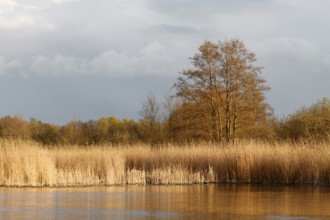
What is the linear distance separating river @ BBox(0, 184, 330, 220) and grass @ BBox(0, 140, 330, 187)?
128 centimetres

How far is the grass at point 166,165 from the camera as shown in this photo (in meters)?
17.5

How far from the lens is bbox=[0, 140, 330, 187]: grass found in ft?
57.3

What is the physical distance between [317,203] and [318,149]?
A: 6.94 m

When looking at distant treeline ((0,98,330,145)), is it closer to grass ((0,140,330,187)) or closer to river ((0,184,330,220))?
grass ((0,140,330,187))

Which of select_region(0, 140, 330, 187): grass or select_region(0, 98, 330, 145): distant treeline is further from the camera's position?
select_region(0, 98, 330, 145): distant treeline

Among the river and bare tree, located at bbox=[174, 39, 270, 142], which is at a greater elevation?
bare tree, located at bbox=[174, 39, 270, 142]

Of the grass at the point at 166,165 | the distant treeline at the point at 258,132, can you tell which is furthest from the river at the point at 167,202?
the distant treeline at the point at 258,132

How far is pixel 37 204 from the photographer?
40.4 feet

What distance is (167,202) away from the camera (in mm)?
13148

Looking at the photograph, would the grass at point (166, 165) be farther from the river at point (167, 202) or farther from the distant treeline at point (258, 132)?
the distant treeline at point (258, 132)

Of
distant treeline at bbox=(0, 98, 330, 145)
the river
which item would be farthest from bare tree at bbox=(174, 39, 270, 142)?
the river

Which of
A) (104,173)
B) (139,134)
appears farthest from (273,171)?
(139,134)

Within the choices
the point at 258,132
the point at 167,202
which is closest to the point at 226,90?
the point at 258,132

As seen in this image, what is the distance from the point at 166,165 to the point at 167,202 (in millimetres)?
7743
